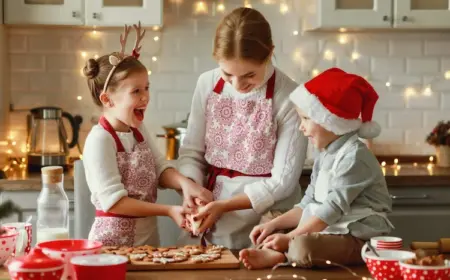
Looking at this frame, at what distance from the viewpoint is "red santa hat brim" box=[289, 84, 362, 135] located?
2.27 meters

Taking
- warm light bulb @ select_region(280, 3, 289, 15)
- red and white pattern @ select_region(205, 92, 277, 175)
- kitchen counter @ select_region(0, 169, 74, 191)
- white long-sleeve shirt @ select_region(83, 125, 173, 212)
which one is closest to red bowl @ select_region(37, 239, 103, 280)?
white long-sleeve shirt @ select_region(83, 125, 173, 212)

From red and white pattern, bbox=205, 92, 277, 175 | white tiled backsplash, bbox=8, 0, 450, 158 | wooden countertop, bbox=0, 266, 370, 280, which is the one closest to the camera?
wooden countertop, bbox=0, 266, 370, 280

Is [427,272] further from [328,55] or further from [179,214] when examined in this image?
[328,55]

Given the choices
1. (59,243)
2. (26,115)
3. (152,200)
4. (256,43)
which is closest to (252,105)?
(256,43)

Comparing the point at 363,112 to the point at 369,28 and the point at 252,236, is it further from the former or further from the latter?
the point at 369,28

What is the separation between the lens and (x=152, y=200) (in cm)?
270

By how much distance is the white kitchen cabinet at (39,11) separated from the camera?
158 inches

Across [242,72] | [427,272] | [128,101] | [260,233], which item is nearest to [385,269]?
[427,272]

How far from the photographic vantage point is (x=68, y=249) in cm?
187

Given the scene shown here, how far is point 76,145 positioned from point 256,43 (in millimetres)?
2012

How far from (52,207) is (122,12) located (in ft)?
6.58

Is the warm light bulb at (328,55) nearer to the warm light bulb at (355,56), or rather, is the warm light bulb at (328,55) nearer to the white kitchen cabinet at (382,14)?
the warm light bulb at (355,56)

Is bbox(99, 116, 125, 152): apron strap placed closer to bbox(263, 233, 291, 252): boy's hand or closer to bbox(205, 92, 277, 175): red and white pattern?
bbox(205, 92, 277, 175): red and white pattern

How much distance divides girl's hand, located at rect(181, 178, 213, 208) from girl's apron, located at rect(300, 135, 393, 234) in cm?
44
